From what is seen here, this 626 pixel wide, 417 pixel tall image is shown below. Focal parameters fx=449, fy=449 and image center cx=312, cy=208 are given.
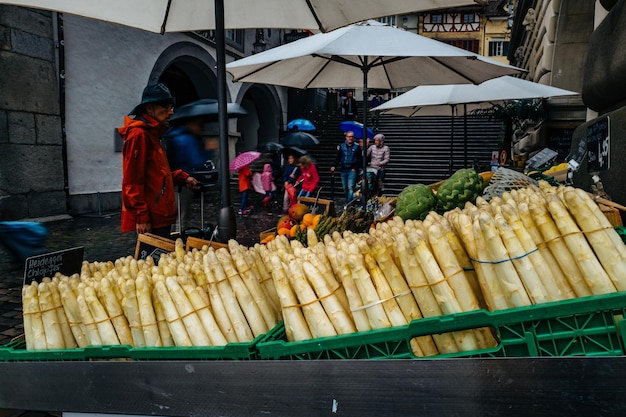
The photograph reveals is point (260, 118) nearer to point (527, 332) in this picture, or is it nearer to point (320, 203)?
point (320, 203)

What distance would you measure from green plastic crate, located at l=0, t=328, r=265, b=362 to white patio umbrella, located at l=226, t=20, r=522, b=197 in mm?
3061

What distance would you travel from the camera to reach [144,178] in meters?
4.46

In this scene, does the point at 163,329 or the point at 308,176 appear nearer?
the point at 163,329

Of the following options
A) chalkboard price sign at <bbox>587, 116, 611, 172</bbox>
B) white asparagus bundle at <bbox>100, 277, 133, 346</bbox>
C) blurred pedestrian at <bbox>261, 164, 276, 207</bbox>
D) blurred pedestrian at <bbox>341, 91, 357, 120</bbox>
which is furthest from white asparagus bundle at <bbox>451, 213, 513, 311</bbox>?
blurred pedestrian at <bbox>341, 91, 357, 120</bbox>

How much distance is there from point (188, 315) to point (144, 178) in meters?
2.83

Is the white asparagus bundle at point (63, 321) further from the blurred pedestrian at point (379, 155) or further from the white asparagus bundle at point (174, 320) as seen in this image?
the blurred pedestrian at point (379, 155)

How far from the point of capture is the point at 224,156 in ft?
11.6

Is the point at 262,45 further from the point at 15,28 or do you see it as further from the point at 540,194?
the point at 540,194

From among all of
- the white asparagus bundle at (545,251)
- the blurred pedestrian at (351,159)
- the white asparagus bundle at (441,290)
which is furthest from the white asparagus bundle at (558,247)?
the blurred pedestrian at (351,159)

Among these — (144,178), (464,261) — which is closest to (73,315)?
(464,261)

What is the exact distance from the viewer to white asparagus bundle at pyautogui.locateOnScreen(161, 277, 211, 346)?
77.4 inches

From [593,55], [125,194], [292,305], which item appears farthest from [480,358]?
[593,55]

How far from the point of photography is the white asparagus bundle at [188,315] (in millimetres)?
1965

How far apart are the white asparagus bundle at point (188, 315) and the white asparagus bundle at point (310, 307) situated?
47 centimetres
